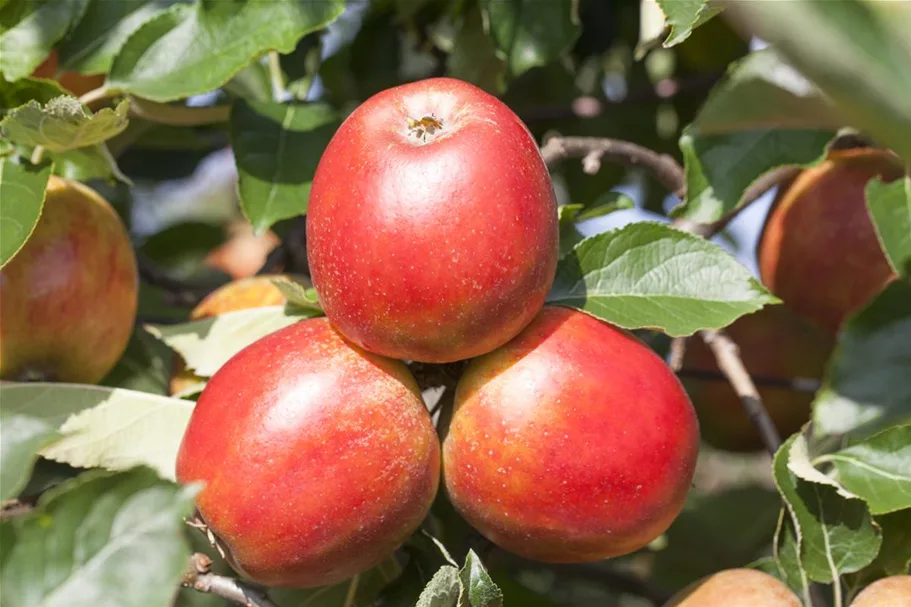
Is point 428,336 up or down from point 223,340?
up

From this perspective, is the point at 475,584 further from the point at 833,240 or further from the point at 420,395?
the point at 833,240

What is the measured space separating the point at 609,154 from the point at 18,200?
65 cm

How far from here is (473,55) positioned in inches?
54.5

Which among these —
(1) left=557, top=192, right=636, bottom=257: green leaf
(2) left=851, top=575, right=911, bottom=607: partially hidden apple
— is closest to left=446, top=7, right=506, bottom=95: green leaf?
(1) left=557, top=192, right=636, bottom=257: green leaf

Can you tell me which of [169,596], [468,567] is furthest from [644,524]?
[169,596]

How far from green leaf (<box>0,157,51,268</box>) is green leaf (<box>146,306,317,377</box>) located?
0.22m

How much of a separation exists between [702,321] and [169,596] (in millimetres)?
Answer: 533

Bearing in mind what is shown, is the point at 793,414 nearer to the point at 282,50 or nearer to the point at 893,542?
the point at 893,542

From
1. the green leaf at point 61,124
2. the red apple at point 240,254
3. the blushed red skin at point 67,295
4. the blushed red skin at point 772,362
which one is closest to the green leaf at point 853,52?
the green leaf at point 61,124

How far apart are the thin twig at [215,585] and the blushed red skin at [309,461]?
0.03 metres

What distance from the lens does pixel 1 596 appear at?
562mm

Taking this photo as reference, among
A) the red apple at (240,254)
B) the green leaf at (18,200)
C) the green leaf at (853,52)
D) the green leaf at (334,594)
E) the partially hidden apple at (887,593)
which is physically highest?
the green leaf at (853,52)

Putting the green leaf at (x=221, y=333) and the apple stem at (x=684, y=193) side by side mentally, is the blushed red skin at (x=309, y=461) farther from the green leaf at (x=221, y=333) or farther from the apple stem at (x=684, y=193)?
the apple stem at (x=684, y=193)

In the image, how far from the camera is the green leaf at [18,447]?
600 mm
